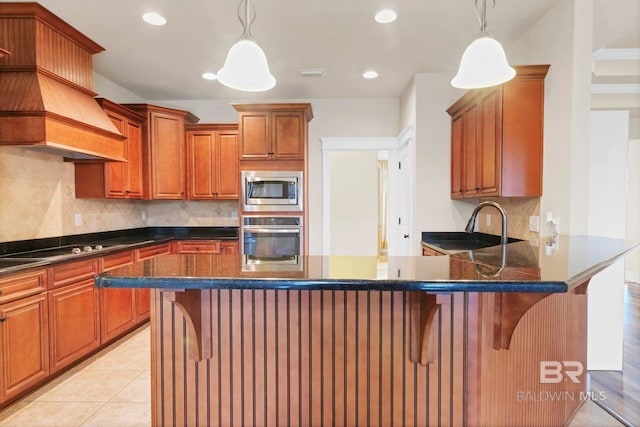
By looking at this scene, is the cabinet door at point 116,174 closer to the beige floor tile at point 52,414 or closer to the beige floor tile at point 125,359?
the beige floor tile at point 125,359

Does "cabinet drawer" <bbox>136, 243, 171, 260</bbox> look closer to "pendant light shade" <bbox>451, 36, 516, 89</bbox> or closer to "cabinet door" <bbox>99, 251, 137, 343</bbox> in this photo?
"cabinet door" <bbox>99, 251, 137, 343</bbox>

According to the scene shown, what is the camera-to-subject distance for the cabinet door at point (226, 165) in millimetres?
4406

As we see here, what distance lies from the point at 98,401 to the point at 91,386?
0.84ft

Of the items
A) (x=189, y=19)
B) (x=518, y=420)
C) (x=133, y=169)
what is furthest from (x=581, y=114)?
(x=133, y=169)

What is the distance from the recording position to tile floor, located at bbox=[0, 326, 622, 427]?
6.82 feet

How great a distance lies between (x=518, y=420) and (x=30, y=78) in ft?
12.2

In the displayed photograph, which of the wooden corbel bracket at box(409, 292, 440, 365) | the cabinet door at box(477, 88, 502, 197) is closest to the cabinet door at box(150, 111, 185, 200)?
the cabinet door at box(477, 88, 502, 197)

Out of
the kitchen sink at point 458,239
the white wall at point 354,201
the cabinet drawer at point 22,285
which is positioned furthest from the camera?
the white wall at point 354,201

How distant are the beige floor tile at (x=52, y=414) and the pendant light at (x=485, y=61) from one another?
10.2ft

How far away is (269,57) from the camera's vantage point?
132 inches

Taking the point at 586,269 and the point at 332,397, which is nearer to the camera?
the point at 586,269

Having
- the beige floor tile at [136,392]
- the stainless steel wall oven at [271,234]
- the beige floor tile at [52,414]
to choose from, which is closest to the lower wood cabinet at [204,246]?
the stainless steel wall oven at [271,234]

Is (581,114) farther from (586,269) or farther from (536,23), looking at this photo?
(586,269)

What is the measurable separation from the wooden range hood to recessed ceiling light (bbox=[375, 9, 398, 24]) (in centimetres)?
250
